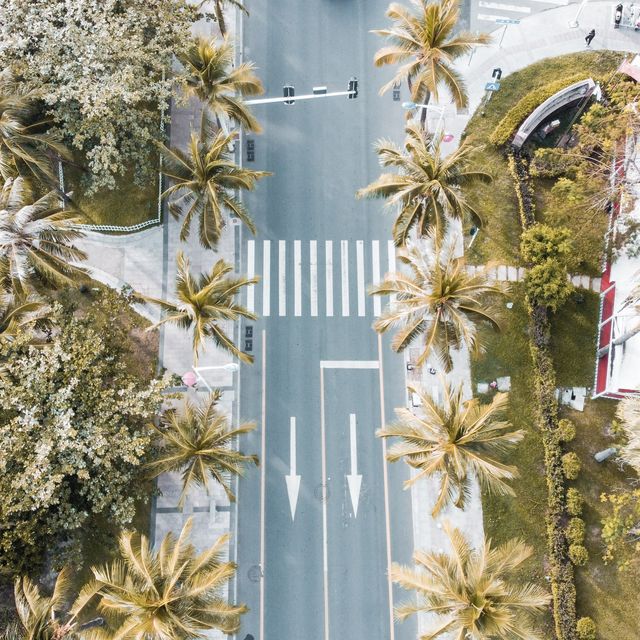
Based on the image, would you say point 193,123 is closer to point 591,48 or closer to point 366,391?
point 366,391

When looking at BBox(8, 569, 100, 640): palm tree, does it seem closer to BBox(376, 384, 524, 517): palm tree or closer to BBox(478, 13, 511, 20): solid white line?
BBox(376, 384, 524, 517): palm tree

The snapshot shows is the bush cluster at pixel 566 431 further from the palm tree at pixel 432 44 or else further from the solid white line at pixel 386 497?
the palm tree at pixel 432 44

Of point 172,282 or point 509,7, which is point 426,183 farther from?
point 509,7

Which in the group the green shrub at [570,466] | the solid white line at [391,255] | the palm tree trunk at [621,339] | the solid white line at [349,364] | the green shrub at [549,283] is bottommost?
the green shrub at [570,466]

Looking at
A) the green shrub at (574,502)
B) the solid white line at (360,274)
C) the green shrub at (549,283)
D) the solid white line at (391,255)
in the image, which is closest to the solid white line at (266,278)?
A: the solid white line at (360,274)

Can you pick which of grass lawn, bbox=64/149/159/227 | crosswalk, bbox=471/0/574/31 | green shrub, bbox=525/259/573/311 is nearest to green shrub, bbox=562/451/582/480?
green shrub, bbox=525/259/573/311

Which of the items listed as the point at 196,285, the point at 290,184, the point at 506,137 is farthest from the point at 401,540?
the point at 506,137
